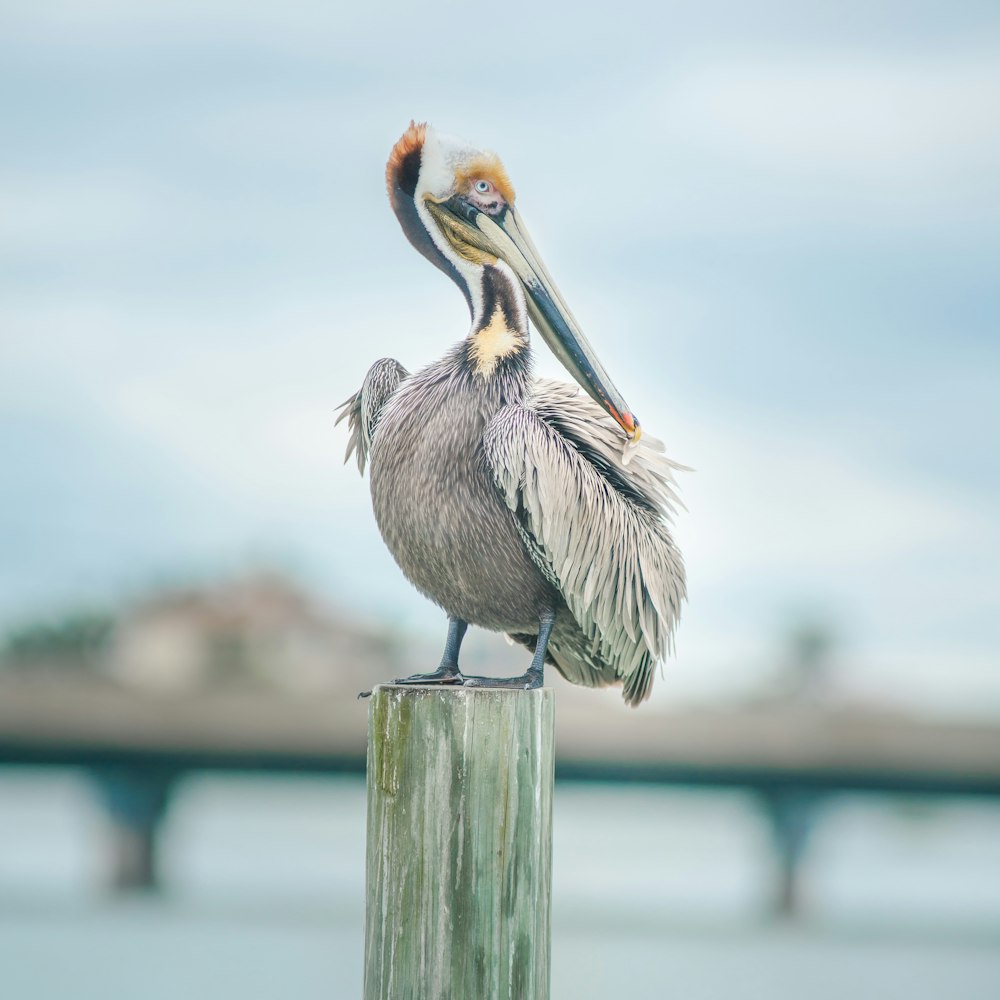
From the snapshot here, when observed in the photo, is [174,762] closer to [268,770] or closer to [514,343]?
[268,770]

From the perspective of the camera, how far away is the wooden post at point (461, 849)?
9.73 feet

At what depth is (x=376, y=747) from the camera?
122 inches

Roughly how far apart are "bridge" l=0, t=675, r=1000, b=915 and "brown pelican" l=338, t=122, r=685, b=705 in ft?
33.0

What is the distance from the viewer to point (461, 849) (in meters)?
2.97

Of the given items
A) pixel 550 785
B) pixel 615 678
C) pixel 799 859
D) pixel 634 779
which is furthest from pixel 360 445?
pixel 799 859

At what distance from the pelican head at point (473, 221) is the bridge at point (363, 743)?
1031 centimetres

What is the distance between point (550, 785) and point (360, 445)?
1280 millimetres

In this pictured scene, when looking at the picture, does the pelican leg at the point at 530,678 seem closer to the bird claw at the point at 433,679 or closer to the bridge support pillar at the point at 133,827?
the bird claw at the point at 433,679

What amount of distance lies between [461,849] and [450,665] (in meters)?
0.71

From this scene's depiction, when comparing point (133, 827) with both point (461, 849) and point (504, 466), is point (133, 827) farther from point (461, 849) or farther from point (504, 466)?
point (461, 849)

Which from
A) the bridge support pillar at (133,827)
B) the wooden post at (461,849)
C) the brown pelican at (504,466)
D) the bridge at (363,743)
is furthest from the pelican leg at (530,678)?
the bridge support pillar at (133,827)

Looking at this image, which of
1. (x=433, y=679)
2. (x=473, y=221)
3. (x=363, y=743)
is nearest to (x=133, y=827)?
(x=363, y=743)

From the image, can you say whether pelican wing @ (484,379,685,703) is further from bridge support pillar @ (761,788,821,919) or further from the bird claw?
bridge support pillar @ (761,788,821,919)

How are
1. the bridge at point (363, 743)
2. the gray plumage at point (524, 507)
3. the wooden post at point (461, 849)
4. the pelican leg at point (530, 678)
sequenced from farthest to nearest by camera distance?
the bridge at point (363, 743)
the gray plumage at point (524, 507)
the pelican leg at point (530, 678)
the wooden post at point (461, 849)
